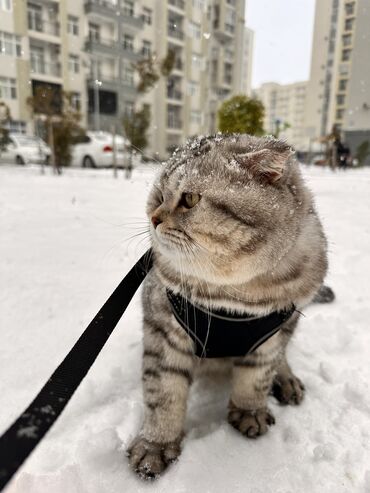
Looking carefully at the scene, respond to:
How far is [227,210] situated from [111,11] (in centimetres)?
1581

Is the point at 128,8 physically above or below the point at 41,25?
above

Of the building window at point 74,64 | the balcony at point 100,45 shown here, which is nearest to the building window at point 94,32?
the balcony at point 100,45

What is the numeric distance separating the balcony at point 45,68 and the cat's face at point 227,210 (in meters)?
16.4

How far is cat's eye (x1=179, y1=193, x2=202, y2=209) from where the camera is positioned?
43.6 inches

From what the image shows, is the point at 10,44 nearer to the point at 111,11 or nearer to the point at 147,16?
the point at 111,11

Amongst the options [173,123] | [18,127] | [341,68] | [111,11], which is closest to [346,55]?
[341,68]

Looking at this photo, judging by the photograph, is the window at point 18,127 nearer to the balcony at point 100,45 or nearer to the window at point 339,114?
the balcony at point 100,45

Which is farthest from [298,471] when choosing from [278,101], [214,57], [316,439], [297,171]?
[278,101]

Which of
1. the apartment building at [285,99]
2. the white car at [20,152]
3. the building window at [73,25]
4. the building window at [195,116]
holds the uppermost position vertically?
the apartment building at [285,99]

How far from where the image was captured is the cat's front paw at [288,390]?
1609mm

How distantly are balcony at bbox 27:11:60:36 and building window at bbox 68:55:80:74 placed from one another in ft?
7.88

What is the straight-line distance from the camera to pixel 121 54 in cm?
1593

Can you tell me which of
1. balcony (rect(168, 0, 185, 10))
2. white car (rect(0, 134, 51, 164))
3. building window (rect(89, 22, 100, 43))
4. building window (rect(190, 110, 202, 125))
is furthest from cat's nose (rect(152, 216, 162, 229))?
building window (rect(190, 110, 202, 125))

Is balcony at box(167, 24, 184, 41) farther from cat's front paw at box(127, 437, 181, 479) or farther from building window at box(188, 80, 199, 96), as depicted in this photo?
cat's front paw at box(127, 437, 181, 479)
